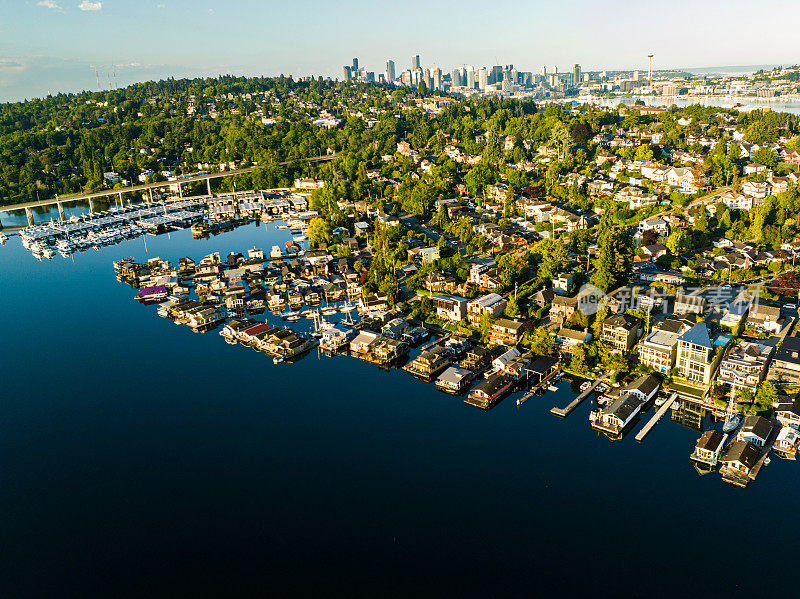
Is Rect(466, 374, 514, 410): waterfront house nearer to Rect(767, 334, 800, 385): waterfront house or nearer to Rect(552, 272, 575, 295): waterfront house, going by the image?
Rect(552, 272, 575, 295): waterfront house

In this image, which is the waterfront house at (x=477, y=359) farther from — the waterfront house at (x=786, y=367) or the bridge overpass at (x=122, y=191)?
the bridge overpass at (x=122, y=191)

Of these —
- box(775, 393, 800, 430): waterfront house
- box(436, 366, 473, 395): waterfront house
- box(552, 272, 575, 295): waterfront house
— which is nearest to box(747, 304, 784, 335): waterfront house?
box(775, 393, 800, 430): waterfront house

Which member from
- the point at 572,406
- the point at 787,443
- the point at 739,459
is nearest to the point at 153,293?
the point at 572,406

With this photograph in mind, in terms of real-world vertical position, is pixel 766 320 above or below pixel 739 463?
above

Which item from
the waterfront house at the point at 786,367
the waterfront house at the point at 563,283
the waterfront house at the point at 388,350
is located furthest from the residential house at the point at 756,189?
the waterfront house at the point at 388,350

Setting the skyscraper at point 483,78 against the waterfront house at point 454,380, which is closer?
the waterfront house at point 454,380

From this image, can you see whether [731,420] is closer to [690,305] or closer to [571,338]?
[571,338]

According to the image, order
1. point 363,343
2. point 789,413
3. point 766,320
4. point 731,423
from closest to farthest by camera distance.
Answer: point 789,413 < point 731,423 < point 766,320 < point 363,343
